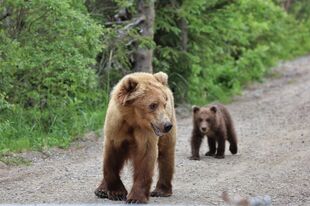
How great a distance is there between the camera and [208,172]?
11.3 m

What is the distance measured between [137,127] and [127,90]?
40 centimetres

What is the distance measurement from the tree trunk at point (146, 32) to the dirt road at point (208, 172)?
1.70 m

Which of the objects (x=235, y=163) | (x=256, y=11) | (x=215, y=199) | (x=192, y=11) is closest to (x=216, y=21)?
(x=192, y=11)

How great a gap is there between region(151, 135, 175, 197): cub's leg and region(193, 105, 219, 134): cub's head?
413 cm

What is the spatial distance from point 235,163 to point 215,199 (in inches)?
137

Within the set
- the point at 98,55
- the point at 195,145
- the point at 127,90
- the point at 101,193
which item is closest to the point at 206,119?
the point at 195,145

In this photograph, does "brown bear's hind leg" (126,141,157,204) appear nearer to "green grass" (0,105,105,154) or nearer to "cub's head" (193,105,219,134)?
"green grass" (0,105,105,154)

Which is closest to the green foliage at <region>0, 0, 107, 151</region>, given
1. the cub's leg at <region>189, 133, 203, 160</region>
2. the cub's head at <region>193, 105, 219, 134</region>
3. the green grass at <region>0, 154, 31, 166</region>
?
the green grass at <region>0, 154, 31, 166</region>

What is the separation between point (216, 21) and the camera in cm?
2025

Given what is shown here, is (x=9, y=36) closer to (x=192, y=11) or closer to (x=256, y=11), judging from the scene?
(x=192, y=11)

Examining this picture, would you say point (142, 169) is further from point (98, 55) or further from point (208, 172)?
point (98, 55)

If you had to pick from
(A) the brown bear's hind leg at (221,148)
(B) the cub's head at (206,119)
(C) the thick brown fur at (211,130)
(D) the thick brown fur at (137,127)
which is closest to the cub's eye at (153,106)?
(D) the thick brown fur at (137,127)

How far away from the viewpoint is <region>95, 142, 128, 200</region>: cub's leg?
26.5 feet

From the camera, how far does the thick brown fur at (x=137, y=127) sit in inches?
305
